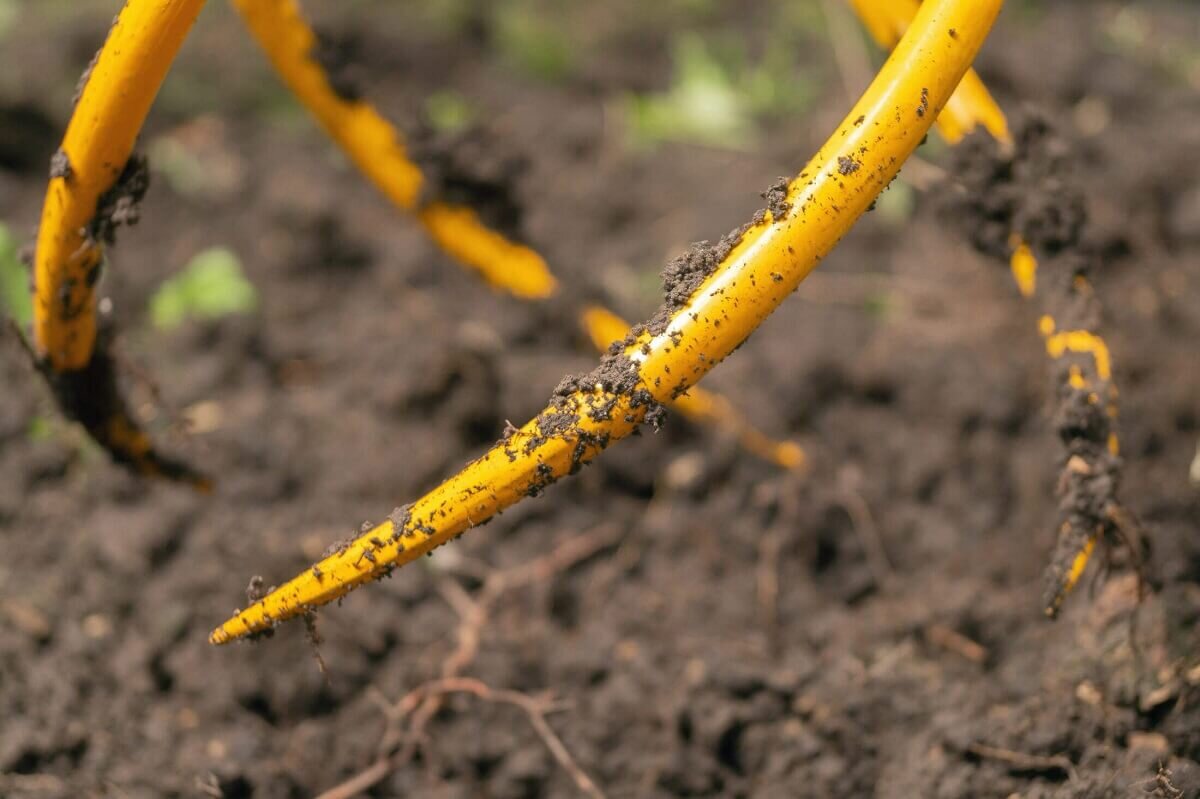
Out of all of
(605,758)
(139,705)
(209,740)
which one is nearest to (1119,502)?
(605,758)

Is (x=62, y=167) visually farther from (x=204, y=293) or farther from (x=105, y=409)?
(x=204, y=293)

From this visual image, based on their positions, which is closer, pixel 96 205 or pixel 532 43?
pixel 96 205

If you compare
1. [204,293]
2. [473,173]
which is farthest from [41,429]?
[473,173]

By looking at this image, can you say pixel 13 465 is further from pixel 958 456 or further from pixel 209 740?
pixel 958 456

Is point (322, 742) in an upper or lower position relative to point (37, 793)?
upper

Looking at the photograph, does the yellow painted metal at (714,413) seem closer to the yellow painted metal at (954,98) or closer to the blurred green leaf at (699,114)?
the yellow painted metal at (954,98)

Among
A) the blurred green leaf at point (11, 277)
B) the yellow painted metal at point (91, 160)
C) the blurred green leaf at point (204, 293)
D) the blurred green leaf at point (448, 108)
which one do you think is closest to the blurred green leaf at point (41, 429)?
the blurred green leaf at point (11, 277)
